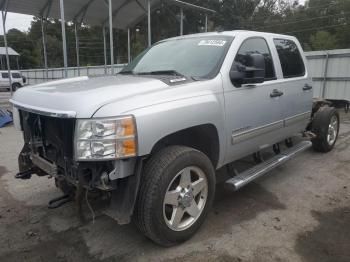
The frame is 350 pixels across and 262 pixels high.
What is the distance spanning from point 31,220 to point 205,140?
213 cm

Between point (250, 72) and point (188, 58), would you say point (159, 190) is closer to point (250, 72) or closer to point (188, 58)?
point (250, 72)

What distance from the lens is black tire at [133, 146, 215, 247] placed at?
2.83m

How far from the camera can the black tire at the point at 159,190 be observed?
283 centimetres

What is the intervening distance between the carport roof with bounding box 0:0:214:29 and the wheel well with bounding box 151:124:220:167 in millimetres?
8971

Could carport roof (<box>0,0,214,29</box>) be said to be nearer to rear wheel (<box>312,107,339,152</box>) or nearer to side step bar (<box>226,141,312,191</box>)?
rear wheel (<box>312,107,339,152</box>)

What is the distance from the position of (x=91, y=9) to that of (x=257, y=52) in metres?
9.59

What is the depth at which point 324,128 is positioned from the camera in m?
5.97

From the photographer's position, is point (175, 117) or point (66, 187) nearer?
point (175, 117)

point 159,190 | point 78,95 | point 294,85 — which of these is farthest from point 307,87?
point 78,95

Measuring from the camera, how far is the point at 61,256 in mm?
3076

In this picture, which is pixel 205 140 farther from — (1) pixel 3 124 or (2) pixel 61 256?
(1) pixel 3 124

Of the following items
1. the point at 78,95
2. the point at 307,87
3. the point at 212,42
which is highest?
the point at 212,42

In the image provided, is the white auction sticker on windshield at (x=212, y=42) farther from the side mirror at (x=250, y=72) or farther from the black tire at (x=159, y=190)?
the black tire at (x=159, y=190)

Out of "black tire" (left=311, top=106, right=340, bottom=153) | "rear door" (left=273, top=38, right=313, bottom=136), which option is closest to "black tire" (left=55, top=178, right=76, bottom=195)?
"rear door" (left=273, top=38, right=313, bottom=136)
